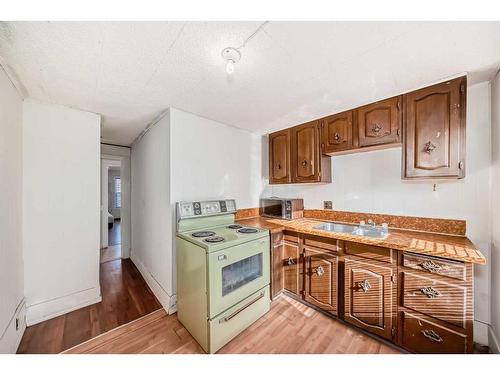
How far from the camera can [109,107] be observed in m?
1.96

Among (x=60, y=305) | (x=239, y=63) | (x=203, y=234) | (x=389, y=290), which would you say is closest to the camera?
(x=239, y=63)

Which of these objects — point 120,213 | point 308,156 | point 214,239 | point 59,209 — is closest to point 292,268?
point 214,239

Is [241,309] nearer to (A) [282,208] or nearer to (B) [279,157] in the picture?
(A) [282,208]

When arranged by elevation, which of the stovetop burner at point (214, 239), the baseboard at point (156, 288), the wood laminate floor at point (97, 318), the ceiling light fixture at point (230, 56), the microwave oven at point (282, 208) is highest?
the ceiling light fixture at point (230, 56)

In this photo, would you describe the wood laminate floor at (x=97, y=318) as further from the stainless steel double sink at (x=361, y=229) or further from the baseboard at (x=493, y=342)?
the baseboard at (x=493, y=342)

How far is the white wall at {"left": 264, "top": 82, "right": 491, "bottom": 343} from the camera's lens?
4.93 feet

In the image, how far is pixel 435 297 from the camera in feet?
4.29

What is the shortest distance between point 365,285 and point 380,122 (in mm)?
1405

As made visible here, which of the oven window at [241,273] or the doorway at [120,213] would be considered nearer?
the oven window at [241,273]

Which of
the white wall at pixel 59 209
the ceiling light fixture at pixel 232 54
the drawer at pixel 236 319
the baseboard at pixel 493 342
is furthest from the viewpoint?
the white wall at pixel 59 209

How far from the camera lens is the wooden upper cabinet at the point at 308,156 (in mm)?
2230

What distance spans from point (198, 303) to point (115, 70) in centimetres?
178

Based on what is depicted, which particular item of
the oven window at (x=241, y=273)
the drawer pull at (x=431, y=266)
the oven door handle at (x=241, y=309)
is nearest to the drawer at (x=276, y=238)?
the oven window at (x=241, y=273)
